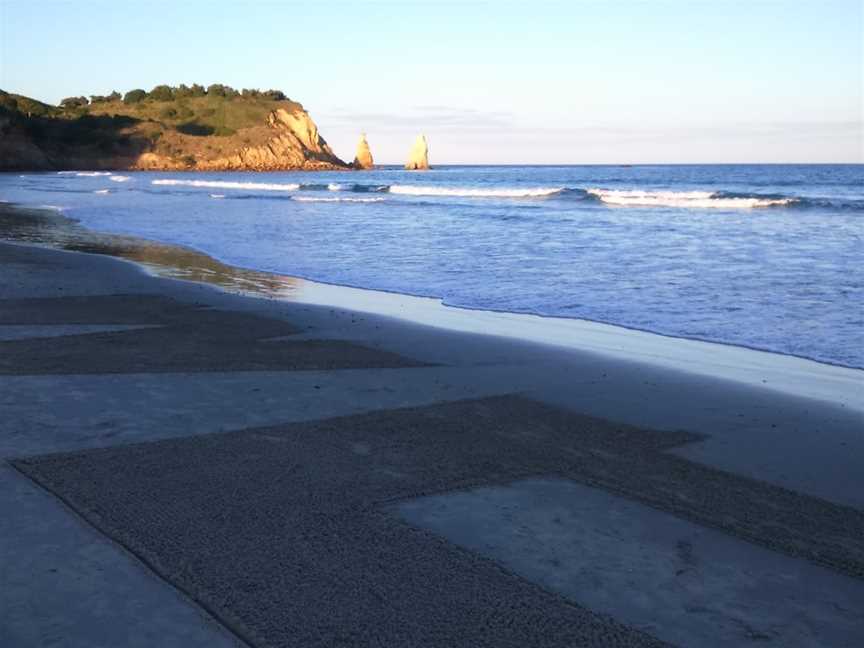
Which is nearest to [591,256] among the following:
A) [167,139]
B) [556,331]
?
[556,331]

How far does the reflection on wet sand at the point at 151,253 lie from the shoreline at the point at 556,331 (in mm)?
20

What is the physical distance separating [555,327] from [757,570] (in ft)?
22.8

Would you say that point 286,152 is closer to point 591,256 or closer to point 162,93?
point 162,93

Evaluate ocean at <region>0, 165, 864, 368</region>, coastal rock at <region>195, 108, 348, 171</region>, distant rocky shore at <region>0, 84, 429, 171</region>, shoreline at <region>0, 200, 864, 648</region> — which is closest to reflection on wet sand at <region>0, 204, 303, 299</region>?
ocean at <region>0, 165, 864, 368</region>

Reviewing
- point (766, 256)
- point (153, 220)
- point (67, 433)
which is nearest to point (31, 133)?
point (153, 220)

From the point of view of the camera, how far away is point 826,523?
4680 mm

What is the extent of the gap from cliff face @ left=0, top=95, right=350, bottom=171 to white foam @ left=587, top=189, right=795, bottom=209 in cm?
8181

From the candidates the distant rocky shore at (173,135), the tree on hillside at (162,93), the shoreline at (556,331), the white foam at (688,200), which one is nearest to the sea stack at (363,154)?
the distant rocky shore at (173,135)

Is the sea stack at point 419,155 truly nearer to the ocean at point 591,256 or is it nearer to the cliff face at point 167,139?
the cliff face at point 167,139

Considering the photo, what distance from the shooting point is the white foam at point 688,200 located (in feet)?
132

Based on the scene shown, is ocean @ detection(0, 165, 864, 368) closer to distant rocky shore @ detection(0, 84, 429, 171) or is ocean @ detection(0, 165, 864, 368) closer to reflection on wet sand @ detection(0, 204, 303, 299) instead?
reflection on wet sand @ detection(0, 204, 303, 299)

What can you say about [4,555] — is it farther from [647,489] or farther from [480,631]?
[647,489]

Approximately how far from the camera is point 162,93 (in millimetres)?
170750

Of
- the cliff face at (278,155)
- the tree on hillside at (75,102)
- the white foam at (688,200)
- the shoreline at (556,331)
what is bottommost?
the shoreline at (556,331)
